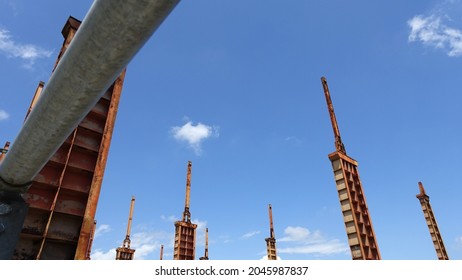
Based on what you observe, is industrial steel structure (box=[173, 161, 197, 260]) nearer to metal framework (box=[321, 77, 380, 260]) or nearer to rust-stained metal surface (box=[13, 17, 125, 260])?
metal framework (box=[321, 77, 380, 260])

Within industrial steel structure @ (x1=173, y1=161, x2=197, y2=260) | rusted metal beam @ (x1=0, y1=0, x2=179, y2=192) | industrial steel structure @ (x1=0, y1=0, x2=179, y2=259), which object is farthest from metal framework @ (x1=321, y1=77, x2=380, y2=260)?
industrial steel structure @ (x1=173, y1=161, x2=197, y2=260)

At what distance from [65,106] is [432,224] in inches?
922

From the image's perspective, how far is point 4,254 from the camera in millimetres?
3066

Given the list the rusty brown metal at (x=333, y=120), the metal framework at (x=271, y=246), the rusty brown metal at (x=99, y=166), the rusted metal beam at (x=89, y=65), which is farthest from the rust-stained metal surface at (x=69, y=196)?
the metal framework at (x=271, y=246)

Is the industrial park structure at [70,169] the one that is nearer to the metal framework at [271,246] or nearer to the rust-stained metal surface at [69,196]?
the rust-stained metal surface at [69,196]

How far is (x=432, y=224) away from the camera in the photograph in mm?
Result: 19766

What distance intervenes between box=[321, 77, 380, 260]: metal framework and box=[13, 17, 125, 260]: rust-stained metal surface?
8.61 meters

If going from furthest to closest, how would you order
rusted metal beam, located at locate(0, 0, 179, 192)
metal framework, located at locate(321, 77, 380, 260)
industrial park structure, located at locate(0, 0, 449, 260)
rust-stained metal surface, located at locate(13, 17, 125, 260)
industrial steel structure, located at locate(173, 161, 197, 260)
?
1. industrial steel structure, located at locate(173, 161, 197, 260)
2. metal framework, located at locate(321, 77, 380, 260)
3. rust-stained metal surface, located at locate(13, 17, 125, 260)
4. industrial park structure, located at locate(0, 0, 449, 260)
5. rusted metal beam, located at locate(0, 0, 179, 192)

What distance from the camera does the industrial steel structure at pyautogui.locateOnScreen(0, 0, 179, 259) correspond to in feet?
4.62

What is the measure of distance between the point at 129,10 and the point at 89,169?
540 centimetres

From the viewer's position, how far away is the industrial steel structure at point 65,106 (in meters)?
1.41
